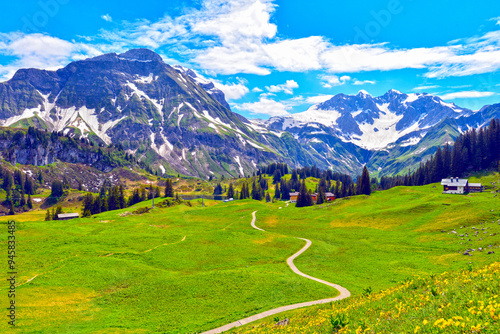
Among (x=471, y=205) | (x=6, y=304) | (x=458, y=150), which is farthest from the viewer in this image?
(x=458, y=150)

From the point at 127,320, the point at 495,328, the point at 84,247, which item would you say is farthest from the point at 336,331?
the point at 84,247

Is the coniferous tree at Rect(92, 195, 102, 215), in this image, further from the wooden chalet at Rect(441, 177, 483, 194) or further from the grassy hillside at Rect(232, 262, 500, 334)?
the wooden chalet at Rect(441, 177, 483, 194)

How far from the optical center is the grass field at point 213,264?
121ft

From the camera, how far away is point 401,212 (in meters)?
93.9

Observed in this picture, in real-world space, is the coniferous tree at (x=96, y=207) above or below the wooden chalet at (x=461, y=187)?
below

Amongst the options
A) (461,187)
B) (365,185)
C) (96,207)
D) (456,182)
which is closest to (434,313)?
(461,187)

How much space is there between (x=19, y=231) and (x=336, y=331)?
91.9m

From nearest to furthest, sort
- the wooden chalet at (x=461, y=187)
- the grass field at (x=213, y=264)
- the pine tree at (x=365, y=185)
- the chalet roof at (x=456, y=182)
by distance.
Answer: the grass field at (x=213, y=264) → the wooden chalet at (x=461, y=187) → the chalet roof at (x=456, y=182) → the pine tree at (x=365, y=185)

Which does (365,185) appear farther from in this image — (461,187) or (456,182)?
(461,187)

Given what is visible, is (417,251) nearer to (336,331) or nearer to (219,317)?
(219,317)

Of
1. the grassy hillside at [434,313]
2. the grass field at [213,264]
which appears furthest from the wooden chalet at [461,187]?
the grassy hillside at [434,313]

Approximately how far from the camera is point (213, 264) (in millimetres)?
59750

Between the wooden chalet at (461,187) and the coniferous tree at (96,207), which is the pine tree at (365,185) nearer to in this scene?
the wooden chalet at (461,187)

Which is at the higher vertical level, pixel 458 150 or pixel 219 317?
pixel 458 150
